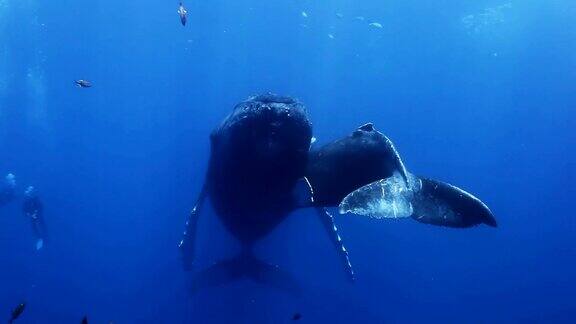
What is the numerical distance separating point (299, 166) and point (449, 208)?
9.13 ft

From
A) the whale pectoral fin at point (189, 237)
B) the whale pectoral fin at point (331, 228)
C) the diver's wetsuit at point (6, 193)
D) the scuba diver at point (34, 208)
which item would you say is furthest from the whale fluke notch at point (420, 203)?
the diver's wetsuit at point (6, 193)

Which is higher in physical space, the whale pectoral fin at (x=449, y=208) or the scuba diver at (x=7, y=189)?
the whale pectoral fin at (x=449, y=208)

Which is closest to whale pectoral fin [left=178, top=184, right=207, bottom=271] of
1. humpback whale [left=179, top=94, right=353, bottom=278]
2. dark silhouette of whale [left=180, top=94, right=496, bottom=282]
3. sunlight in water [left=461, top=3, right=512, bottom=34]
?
humpback whale [left=179, top=94, right=353, bottom=278]

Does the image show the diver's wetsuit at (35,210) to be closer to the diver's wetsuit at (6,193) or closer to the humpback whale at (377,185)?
the diver's wetsuit at (6,193)

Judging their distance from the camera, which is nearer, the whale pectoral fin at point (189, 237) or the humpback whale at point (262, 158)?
the humpback whale at point (262, 158)

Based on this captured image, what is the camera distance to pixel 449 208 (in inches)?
299

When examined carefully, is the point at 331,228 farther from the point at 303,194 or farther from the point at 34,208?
the point at 34,208

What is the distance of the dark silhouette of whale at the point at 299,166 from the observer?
25.0 feet

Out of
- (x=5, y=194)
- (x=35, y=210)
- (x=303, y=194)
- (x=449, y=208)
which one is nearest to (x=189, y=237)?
(x=303, y=194)

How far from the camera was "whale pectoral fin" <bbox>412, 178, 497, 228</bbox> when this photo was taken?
741 cm

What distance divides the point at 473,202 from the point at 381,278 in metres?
38.0

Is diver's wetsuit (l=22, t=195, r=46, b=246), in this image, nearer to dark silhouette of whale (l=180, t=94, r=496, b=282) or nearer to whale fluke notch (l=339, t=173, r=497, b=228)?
dark silhouette of whale (l=180, t=94, r=496, b=282)

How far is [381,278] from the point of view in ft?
143

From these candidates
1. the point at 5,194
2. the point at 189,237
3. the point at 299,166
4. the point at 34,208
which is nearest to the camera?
the point at 299,166
